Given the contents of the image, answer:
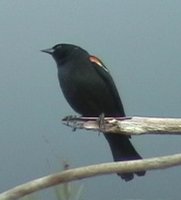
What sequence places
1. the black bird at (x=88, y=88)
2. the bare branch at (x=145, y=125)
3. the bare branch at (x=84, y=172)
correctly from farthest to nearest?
the black bird at (x=88, y=88) → the bare branch at (x=145, y=125) → the bare branch at (x=84, y=172)

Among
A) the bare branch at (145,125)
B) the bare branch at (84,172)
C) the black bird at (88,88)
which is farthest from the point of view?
the black bird at (88,88)

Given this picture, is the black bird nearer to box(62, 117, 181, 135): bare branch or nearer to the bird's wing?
the bird's wing

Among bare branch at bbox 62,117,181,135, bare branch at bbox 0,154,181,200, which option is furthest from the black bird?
bare branch at bbox 0,154,181,200

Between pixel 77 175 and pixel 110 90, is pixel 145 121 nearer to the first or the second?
pixel 77 175

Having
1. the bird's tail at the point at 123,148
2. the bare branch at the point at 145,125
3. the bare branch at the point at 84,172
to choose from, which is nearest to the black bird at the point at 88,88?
the bird's tail at the point at 123,148

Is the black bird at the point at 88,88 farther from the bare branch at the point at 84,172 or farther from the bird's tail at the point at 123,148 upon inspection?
the bare branch at the point at 84,172

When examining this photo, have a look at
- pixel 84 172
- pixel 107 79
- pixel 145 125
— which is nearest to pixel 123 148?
pixel 107 79

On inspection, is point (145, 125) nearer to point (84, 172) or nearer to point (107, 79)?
point (84, 172)
